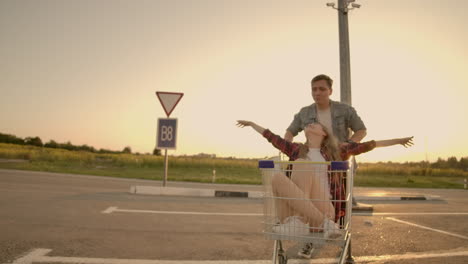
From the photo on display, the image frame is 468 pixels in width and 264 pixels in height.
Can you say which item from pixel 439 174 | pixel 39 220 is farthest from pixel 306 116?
pixel 439 174

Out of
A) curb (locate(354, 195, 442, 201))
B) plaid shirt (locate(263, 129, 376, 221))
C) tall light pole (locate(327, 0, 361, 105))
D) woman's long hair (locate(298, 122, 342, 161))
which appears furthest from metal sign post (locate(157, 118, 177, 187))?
woman's long hair (locate(298, 122, 342, 161))

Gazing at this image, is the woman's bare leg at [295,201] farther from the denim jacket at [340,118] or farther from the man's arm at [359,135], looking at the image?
the man's arm at [359,135]

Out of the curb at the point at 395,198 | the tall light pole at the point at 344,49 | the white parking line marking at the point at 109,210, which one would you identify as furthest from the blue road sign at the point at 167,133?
the curb at the point at 395,198

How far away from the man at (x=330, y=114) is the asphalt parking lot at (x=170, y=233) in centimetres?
141

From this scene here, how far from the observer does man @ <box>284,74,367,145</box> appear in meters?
3.55

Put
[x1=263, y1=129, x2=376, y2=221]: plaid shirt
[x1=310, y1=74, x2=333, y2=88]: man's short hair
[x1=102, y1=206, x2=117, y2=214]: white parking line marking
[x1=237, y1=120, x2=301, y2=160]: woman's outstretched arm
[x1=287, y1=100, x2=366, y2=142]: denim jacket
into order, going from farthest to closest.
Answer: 1. [x1=102, y1=206, x2=117, y2=214]: white parking line marking
2. [x1=287, y1=100, x2=366, y2=142]: denim jacket
3. [x1=310, y1=74, x2=333, y2=88]: man's short hair
4. [x1=237, y1=120, x2=301, y2=160]: woman's outstretched arm
5. [x1=263, y1=129, x2=376, y2=221]: plaid shirt

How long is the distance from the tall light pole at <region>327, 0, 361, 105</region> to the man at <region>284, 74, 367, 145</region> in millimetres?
4660

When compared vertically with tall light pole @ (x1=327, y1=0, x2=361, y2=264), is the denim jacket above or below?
below

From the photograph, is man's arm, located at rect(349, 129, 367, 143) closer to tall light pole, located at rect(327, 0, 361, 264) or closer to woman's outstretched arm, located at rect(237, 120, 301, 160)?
woman's outstretched arm, located at rect(237, 120, 301, 160)

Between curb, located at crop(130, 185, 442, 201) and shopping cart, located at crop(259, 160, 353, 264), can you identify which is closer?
shopping cart, located at crop(259, 160, 353, 264)

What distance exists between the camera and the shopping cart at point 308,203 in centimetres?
254

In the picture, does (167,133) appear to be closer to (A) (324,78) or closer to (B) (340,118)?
(B) (340,118)

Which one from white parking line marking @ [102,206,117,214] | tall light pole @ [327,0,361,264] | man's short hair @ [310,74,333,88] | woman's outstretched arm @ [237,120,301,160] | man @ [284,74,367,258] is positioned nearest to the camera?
woman's outstretched arm @ [237,120,301,160]

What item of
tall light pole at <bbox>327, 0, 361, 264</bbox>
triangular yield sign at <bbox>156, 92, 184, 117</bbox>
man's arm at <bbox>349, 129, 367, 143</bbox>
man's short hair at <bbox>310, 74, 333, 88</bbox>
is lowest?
man's arm at <bbox>349, 129, 367, 143</bbox>
